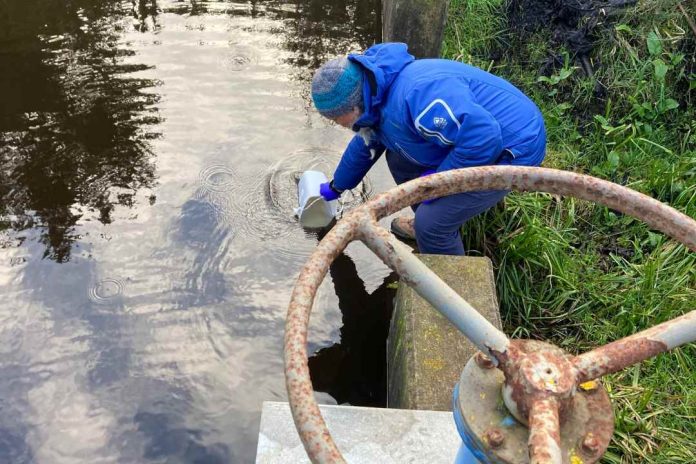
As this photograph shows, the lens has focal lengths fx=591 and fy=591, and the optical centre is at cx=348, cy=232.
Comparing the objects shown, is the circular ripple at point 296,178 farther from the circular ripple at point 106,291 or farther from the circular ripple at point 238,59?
the circular ripple at point 238,59

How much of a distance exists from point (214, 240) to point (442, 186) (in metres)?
2.22

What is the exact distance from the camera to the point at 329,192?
3.20 metres

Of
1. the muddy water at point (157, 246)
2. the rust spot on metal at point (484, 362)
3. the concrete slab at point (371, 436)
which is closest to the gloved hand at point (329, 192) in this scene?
the muddy water at point (157, 246)

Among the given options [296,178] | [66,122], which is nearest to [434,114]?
[296,178]

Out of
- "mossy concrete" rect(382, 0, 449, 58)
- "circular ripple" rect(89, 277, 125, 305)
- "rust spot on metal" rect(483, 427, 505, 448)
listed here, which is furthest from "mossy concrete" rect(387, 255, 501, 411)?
"mossy concrete" rect(382, 0, 449, 58)

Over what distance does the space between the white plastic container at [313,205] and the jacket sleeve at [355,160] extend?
18 centimetres

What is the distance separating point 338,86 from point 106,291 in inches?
62.5

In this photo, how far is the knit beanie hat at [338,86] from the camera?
91.3 inches

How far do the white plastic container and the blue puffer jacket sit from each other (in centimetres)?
70

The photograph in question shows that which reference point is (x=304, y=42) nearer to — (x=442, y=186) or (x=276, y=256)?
(x=276, y=256)

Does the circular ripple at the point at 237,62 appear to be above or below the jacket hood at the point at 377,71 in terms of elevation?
below

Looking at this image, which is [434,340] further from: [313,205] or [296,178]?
[296,178]

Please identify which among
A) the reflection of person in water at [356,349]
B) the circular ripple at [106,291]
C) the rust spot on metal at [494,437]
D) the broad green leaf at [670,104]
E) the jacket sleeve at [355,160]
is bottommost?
the reflection of person in water at [356,349]

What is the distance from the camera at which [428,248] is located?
2.88m
